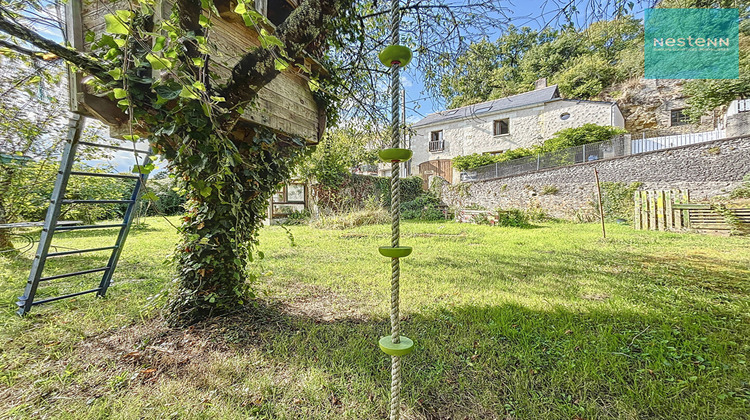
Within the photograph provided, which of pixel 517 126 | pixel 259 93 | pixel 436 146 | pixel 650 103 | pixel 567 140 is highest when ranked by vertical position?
pixel 650 103

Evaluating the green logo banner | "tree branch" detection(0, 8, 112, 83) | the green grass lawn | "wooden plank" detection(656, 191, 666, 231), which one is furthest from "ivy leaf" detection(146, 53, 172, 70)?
the green logo banner

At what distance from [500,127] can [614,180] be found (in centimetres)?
992

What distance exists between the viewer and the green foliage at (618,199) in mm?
10195

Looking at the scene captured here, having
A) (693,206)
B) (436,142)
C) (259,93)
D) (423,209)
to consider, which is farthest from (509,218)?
(436,142)

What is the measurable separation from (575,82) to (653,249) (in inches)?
801

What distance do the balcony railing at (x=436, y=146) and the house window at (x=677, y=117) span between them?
15.4 m

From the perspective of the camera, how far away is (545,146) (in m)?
16.0

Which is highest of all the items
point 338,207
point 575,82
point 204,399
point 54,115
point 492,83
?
point 575,82

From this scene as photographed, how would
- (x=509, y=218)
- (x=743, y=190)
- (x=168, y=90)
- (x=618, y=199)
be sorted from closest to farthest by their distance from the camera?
(x=168, y=90), (x=743, y=190), (x=509, y=218), (x=618, y=199)

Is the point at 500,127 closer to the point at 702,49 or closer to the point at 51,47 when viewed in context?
the point at 702,49

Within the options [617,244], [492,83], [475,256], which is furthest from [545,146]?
[492,83]

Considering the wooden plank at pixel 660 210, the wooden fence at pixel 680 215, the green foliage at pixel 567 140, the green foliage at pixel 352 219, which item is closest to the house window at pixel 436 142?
the green foliage at pixel 567 140

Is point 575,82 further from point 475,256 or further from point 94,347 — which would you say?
point 94,347

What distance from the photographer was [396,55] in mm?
1043
